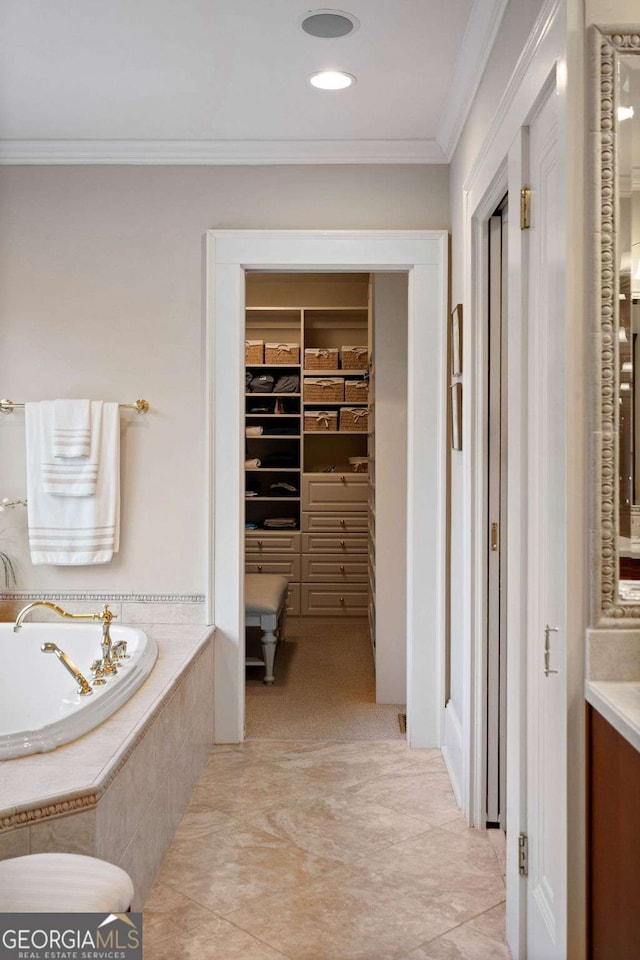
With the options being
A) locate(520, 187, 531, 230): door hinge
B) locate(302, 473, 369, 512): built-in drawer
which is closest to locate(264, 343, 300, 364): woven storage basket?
locate(302, 473, 369, 512): built-in drawer

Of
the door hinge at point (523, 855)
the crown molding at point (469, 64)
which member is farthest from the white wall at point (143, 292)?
the door hinge at point (523, 855)

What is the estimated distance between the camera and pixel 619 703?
138 cm

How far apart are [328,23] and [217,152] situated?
1.11 metres

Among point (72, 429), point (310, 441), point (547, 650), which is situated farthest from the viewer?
point (310, 441)

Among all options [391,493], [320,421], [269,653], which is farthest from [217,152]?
[320,421]

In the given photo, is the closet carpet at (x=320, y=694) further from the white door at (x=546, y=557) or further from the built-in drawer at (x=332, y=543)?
the white door at (x=546, y=557)

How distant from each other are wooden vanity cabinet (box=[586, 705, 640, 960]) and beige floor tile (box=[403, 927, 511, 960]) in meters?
0.61

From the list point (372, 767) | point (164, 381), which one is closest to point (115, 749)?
point (372, 767)

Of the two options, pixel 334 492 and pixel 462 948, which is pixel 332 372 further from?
pixel 462 948

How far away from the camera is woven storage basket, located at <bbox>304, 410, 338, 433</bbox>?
597cm

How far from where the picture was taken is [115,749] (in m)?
2.11

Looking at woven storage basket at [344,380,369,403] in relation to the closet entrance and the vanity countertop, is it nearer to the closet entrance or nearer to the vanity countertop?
the closet entrance

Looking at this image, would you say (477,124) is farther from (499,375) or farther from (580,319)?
(580,319)

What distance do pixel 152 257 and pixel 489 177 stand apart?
163 cm
